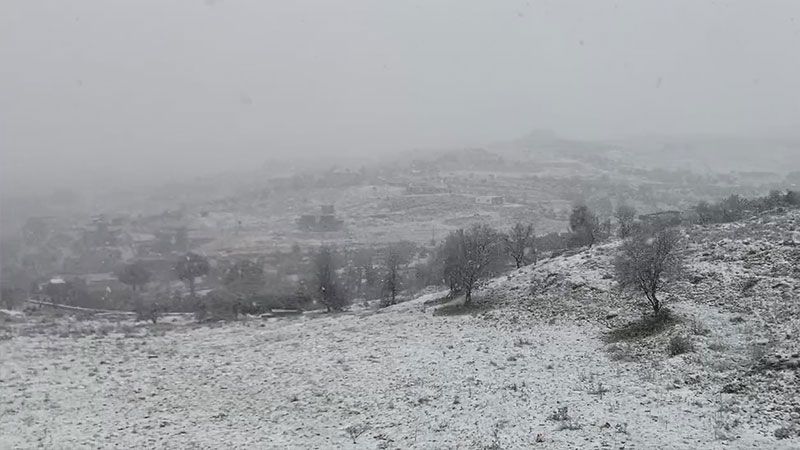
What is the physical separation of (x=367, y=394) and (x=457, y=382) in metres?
3.44

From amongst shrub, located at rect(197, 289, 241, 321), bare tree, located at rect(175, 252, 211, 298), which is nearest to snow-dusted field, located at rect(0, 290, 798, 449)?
shrub, located at rect(197, 289, 241, 321)

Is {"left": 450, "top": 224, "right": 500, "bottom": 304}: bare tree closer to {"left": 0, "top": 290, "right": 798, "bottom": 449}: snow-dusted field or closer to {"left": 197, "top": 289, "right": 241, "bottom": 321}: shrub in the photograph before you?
{"left": 0, "top": 290, "right": 798, "bottom": 449}: snow-dusted field

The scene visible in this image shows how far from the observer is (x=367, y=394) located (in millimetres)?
22500

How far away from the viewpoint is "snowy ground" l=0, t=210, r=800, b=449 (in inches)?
666

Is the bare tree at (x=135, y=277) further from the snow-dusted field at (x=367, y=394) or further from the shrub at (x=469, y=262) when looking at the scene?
the shrub at (x=469, y=262)

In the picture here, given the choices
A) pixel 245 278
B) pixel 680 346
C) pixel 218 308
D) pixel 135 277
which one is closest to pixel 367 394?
pixel 680 346

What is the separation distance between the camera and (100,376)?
92.7ft

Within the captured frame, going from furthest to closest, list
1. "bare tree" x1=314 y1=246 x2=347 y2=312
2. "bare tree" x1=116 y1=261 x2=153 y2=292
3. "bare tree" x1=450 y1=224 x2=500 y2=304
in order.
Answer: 1. "bare tree" x1=116 y1=261 x2=153 y2=292
2. "bare tree" x1=314 y1=246 x2=347 y2=312
3. "bare tree" x1=450 y1=224 x2=500 y2=304

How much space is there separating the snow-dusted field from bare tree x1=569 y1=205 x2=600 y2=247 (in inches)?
1029

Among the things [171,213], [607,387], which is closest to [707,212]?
[607,387]

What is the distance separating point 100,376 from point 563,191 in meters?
167

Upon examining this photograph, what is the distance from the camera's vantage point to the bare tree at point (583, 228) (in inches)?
2226

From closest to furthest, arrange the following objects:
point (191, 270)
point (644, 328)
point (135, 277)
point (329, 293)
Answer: point (644, 328) → point (329, 293) → point (191, 270) → point (135, 277)

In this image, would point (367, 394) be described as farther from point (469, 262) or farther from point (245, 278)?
point (245, 278)
